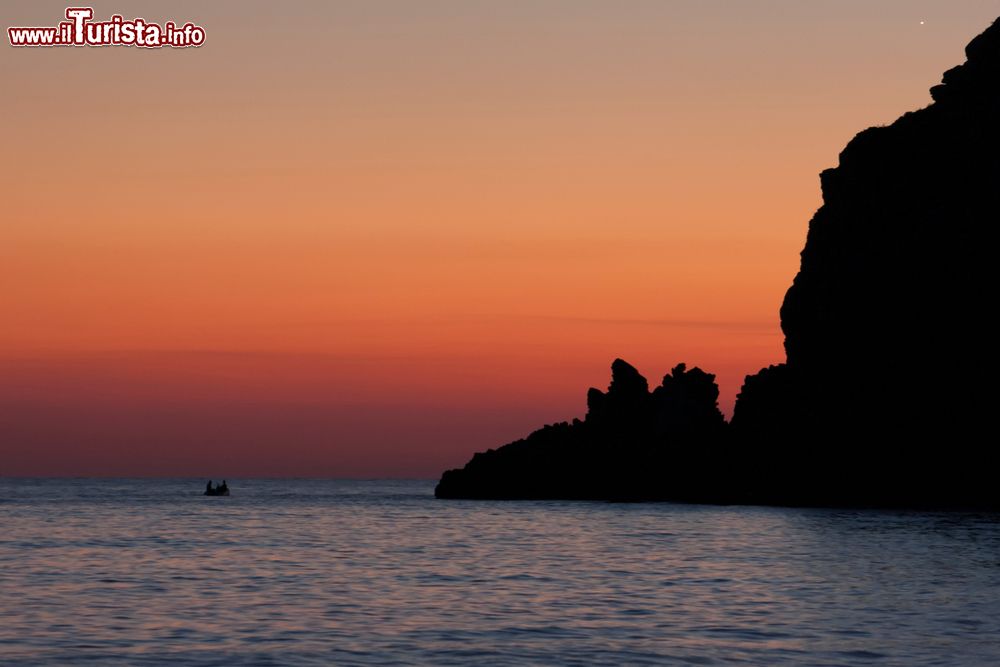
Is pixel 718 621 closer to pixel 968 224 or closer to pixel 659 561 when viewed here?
pixel 659 561

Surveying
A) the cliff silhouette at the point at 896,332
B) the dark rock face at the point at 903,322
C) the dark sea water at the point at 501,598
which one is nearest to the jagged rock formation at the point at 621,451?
the cliff silhouette at the point at 896,332

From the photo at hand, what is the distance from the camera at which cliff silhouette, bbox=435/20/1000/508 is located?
429 ft

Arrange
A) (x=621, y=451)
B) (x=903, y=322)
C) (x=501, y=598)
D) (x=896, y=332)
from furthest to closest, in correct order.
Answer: (x=621, y=451) < (x=896, y=332) < (x=903, y=322) < (x=501, y=598)

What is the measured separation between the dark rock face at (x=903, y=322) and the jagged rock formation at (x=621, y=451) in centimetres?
1814

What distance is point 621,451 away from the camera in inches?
6865

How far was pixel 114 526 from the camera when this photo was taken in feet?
319

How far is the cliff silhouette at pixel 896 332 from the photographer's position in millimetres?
130750

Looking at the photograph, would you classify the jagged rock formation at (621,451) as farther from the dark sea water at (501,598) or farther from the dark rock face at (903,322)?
the dark sea water at (501,598)

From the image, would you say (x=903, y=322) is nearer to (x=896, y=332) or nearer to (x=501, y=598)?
(x=896, y=332)

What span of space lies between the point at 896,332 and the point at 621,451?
4818 cm

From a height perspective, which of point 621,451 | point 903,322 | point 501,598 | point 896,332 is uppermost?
point 903,322

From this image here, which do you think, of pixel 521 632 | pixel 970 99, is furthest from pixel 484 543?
pixel 970 99

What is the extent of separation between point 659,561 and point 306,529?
132 feet

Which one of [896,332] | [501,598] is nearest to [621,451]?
[896,332]
